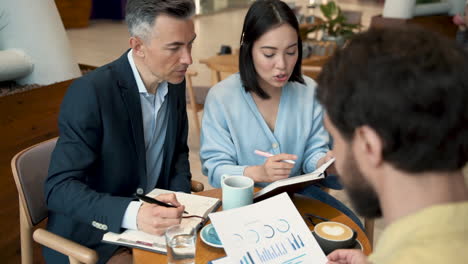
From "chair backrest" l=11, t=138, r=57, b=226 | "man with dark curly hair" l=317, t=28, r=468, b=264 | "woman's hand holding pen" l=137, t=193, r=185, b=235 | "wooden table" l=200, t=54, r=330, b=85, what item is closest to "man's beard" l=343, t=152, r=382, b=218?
"man with dark curly hair" l=317, t=28, r=468, b=264

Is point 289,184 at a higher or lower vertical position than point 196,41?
Answer: higher

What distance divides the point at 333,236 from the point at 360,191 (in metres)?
0.49

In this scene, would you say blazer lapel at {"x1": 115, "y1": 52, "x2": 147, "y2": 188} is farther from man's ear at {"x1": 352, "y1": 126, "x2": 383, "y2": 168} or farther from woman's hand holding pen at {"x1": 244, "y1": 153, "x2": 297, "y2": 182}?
man's ear at {"x1": 352, "y1": 126, "x2": 383, "y2": 168}

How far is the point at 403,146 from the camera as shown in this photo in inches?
→ 31.8

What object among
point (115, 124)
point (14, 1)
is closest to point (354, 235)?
point (115, 124)

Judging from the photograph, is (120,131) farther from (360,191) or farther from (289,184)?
(360,191)

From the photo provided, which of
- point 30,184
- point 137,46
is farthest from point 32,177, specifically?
point 137,46

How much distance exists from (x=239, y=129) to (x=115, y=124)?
1.91ft

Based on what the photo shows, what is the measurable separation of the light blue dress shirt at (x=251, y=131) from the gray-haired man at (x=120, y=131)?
0.18 metres

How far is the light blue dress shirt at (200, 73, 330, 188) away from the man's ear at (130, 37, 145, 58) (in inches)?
16.6

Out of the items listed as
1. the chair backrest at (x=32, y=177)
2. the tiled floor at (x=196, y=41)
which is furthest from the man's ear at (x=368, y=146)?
the tiled floor at (x=196, y=41)

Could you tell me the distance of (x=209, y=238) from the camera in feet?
4.52

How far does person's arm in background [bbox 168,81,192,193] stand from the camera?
203 centimetres

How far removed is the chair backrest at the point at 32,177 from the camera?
1.69 m
